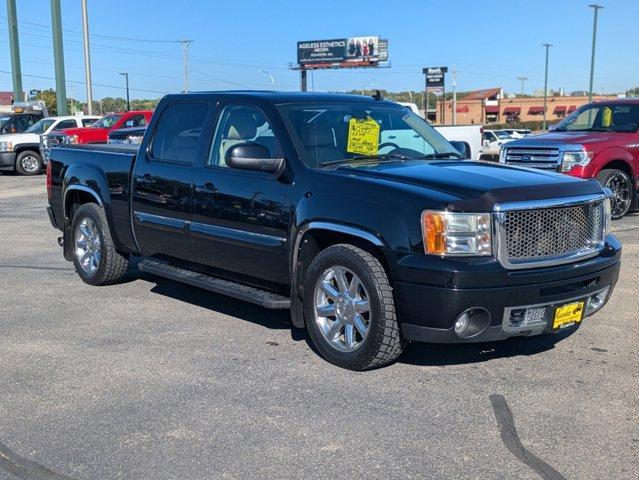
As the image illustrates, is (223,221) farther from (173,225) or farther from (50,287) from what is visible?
(50,287)

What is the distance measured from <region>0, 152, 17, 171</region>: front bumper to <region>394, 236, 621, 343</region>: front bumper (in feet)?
68.2

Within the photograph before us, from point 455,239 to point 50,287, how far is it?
15.5 feet

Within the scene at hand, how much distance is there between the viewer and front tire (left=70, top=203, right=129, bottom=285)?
7.16 m

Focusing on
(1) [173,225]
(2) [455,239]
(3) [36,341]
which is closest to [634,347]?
(2) [455,239]

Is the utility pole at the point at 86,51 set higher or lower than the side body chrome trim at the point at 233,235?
higher

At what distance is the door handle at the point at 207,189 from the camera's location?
5.72m

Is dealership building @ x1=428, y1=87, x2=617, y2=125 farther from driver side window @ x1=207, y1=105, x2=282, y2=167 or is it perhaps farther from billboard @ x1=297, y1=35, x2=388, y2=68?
driver side window @ x1=207, y1=105, x2=282, y2=167

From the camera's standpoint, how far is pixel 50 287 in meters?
7.45

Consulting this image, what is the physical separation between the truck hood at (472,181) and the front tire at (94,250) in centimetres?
306

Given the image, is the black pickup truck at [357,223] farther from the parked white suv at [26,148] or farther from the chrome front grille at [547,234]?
the parked white suv at [26,148]

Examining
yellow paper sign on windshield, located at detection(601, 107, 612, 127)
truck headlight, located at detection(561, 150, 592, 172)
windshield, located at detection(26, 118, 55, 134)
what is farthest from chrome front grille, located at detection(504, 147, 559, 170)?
windshield, located at detection(26, 118, 55, 134)

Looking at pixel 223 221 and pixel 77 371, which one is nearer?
pixel 77 371

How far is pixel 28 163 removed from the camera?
75.6ft

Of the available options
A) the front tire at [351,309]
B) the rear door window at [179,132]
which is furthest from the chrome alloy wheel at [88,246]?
the front tire at [351,309]
